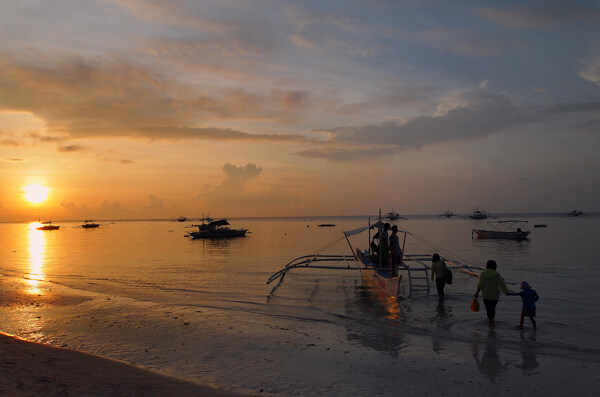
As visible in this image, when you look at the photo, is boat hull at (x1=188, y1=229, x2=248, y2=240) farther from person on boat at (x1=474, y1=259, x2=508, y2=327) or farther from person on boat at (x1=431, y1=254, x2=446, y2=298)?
person on boat at (x1=474, y1=259, x2=508, y2=327)

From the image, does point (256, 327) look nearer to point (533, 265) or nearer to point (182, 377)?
point (182, 377)

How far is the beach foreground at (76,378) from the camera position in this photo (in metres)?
6.83

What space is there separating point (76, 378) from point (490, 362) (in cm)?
868

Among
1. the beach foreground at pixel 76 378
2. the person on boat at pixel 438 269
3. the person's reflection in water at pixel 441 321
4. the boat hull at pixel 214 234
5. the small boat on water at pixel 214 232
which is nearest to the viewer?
the beach foreground at pixel 76 378

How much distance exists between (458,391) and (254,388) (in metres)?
3.77

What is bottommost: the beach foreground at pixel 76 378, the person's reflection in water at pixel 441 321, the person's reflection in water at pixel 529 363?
the person's reflection in water at pixel 441 321

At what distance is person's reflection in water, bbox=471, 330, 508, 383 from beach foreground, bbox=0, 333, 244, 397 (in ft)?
17.7

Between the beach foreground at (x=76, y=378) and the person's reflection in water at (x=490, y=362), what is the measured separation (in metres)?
5.38

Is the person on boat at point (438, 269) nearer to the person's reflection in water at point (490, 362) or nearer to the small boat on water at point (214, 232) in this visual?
the person's reflection in water at point (490, 362)

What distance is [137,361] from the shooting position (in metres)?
8.78

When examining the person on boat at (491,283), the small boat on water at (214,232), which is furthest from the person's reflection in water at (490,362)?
the small boat on water at (214,232)

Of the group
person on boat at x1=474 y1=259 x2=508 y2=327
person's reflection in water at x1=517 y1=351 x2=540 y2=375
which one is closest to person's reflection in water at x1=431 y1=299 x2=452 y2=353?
person on boat at x1=474 y1=259 x2=508 y2=327

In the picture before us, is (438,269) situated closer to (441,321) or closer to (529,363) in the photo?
(441,321)

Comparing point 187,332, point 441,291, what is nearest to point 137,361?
point 187,332
